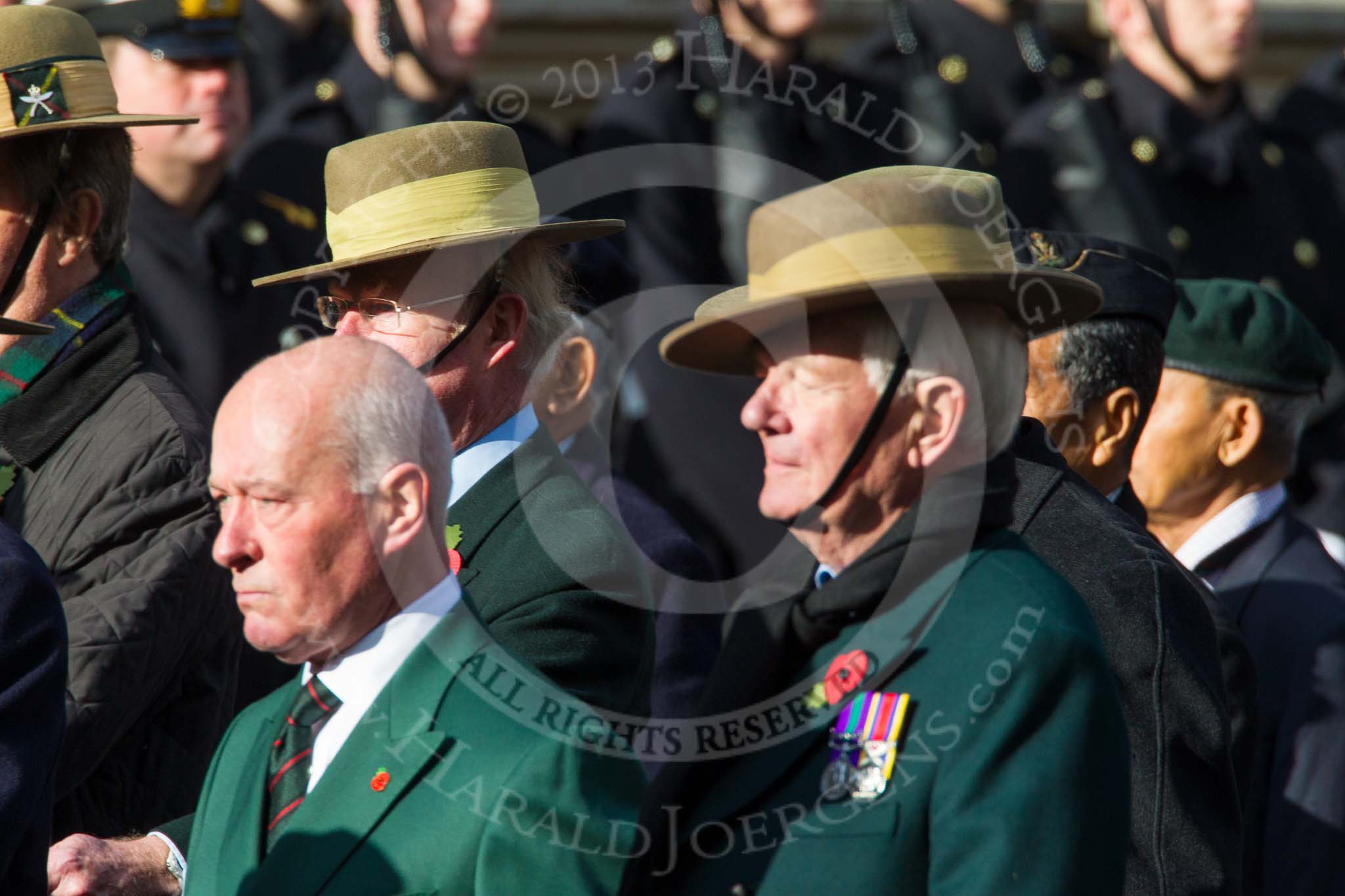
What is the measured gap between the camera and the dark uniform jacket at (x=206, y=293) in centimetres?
552

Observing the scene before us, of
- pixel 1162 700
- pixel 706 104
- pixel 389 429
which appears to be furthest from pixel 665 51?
pixel 389 429

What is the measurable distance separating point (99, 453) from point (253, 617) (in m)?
1.17

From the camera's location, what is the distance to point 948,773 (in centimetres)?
241

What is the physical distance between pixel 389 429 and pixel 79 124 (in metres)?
1.41

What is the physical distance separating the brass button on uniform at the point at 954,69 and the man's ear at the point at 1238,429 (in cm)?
300

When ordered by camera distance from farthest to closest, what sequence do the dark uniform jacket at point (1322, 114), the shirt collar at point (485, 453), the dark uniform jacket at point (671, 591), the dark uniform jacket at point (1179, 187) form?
the dark uniform jacket at point (1322, 114), the dark uniform jacket at point (1179, 187), the dark uniform jacket at point (671, 591), the shirt collar at point (485, 453)

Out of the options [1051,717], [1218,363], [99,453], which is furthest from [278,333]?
[1051,717]

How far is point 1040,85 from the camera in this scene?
7.46 metres

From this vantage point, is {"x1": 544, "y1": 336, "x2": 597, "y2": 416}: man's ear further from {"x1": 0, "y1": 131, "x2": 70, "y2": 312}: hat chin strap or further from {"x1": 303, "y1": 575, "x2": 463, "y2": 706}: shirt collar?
{"x1": 303, "y1": 575, "x2": 463, "y2": 706}: shirt collar

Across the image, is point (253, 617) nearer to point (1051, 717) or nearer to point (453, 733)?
point (453, 733)

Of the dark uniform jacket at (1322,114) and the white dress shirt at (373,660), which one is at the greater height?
the white dress shirt at (373,660)

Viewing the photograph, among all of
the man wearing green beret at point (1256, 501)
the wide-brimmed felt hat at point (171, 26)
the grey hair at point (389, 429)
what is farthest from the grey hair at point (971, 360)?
the wide-brimmed felt hat at point (171, 26)

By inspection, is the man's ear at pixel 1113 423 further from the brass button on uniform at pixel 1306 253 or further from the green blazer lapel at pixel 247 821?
the brass button on uniform at pixel 1306 253

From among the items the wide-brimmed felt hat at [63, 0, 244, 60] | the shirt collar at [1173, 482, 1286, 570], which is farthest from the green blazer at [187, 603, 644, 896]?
the wide-brimmed felt hat at [63, 0, 244, 60]
